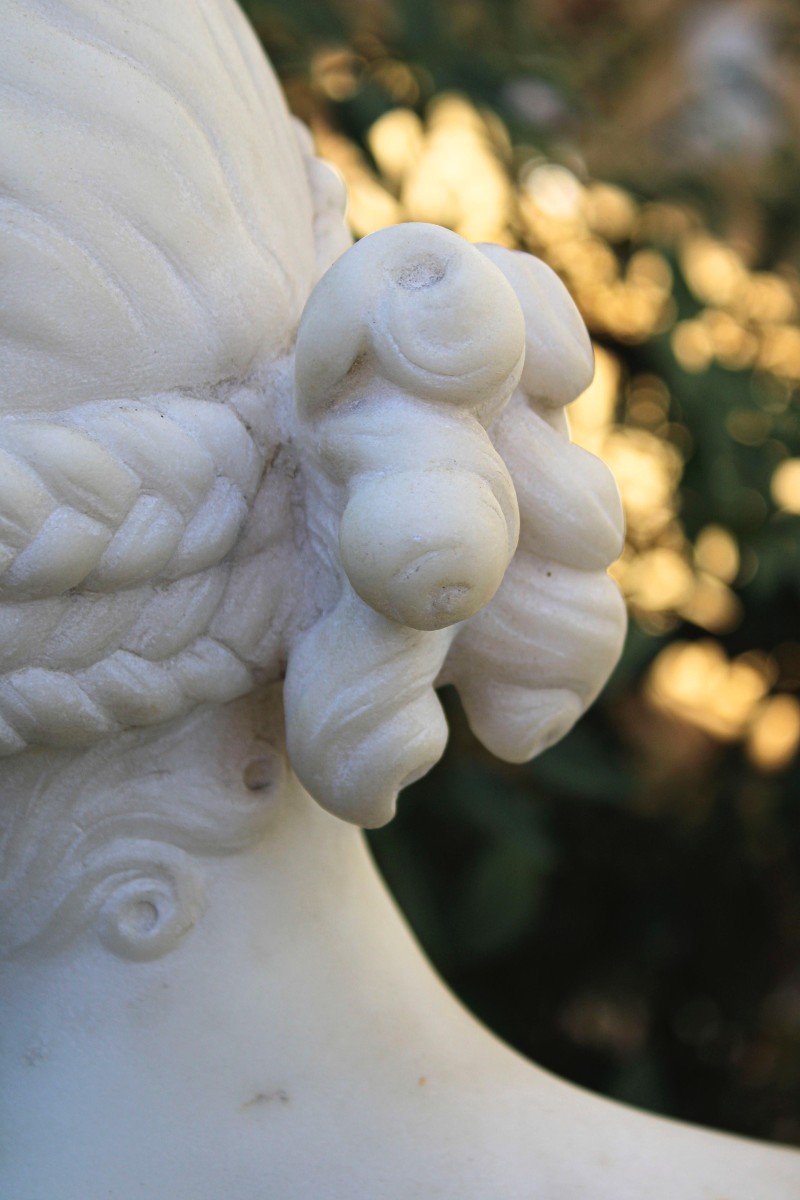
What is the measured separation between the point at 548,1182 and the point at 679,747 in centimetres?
121

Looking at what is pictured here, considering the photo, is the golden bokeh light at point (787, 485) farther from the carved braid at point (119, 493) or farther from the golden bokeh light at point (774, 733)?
the carved braid at point (119, 493)

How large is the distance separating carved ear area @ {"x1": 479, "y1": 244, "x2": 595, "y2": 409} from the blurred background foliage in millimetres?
806

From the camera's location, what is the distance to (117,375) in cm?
72

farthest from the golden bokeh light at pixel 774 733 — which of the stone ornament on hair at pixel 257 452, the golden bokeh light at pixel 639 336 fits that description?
the stone ornament on hair at pixel 257 452

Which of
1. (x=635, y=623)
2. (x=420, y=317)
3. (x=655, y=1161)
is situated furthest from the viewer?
(x=635, y=623)

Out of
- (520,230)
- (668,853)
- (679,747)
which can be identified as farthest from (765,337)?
(668,853)

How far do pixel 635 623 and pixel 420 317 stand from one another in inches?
39.4

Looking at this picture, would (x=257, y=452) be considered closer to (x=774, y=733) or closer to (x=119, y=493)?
(x=119, y=493)

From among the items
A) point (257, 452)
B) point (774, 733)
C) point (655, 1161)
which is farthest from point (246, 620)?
point (774, 733)

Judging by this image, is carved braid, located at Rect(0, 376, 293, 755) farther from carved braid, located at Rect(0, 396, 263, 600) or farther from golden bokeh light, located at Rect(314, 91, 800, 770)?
golden bokeh light, located at Rect(314, 91, 800, 770)

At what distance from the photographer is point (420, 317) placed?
695mm

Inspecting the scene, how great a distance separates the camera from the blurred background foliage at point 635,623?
5.35 ft

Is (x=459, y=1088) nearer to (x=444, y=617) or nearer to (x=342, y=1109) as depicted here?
(x=342, y=1109)

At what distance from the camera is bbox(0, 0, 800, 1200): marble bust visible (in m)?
0.70
